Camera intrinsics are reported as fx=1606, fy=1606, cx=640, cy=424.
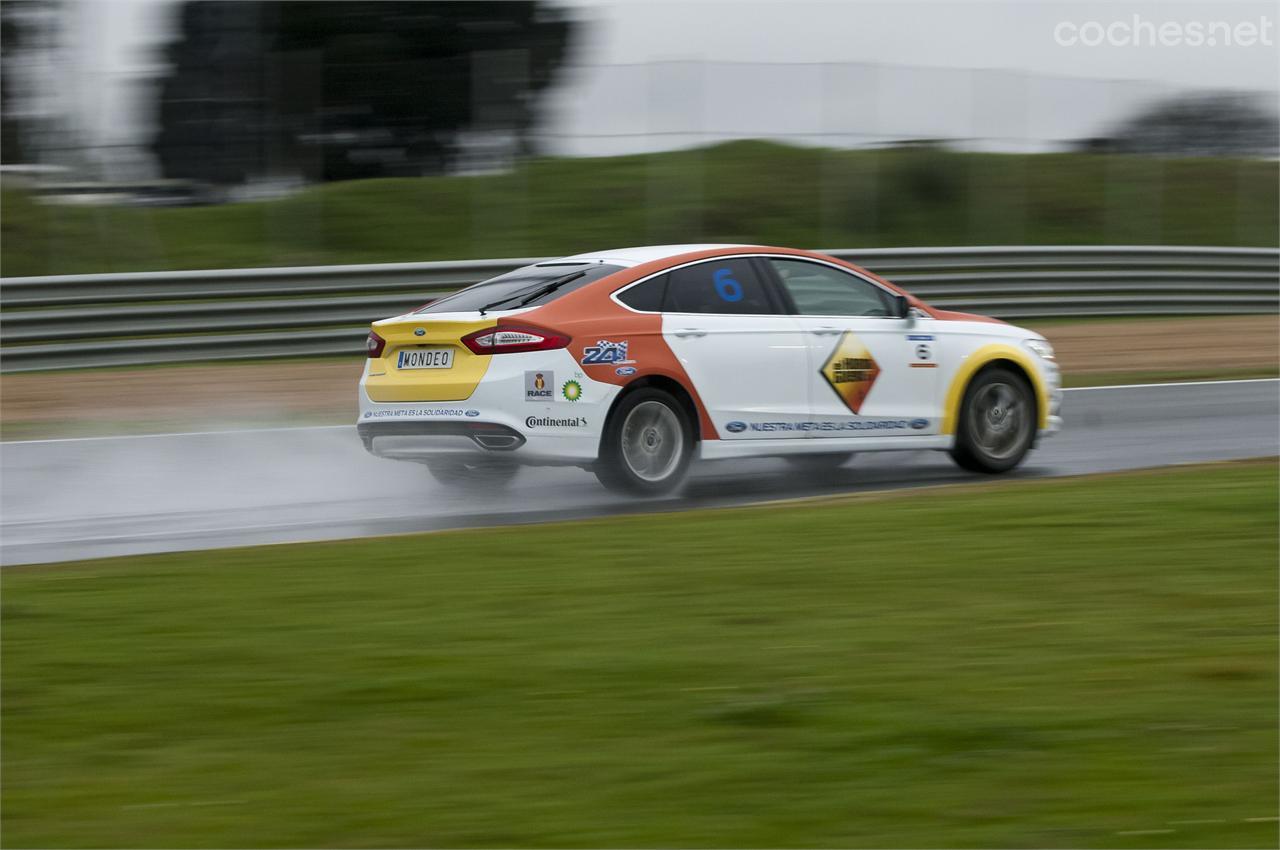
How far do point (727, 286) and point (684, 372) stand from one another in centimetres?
76

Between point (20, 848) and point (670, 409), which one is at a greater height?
point (670, 409)

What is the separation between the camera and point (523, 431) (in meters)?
8.96

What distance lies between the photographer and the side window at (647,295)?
31.0 ft

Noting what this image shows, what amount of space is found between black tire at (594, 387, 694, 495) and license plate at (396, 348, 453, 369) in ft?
3.22

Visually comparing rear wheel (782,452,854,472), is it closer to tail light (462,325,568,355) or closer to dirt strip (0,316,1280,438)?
tail light (462,325,568,355)

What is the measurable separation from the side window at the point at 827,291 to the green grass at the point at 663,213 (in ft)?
31.9

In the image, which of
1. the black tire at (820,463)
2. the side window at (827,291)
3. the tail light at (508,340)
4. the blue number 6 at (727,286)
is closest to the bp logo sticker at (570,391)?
the tail light at (508,340)

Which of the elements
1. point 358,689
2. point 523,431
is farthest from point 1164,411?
point 358,689

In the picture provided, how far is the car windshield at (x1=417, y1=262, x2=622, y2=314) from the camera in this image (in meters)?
9.27

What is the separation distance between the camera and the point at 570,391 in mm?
9047

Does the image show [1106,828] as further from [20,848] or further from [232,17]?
[232,17]

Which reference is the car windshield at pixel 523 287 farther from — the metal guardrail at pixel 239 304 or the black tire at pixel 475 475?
the metal guardrail at pixel 239 304

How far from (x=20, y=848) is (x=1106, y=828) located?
2.67m

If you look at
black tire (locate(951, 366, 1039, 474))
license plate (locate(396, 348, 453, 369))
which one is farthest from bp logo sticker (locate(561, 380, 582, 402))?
black tire (locate(951, 366, 1039, 474))
